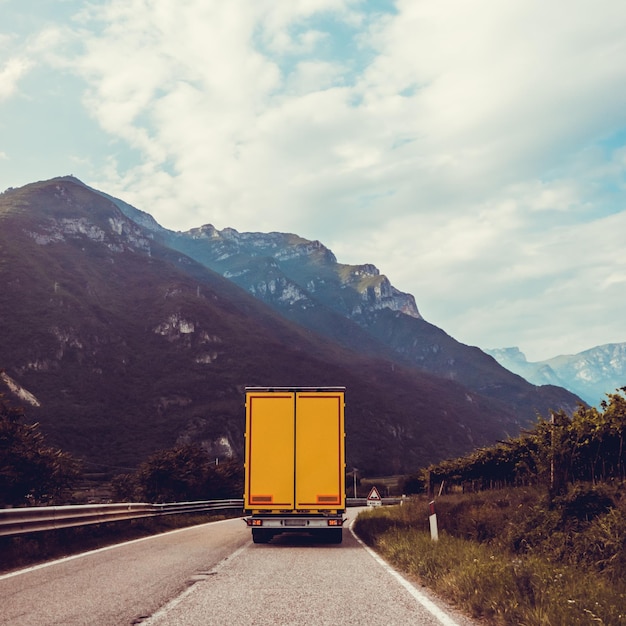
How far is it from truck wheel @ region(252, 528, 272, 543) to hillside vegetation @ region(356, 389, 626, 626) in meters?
2.62

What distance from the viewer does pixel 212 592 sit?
7723 mm

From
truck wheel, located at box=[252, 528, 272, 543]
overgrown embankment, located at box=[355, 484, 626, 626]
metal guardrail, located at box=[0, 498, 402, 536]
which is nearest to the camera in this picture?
overgrown embankment, located at box=[355, 484, 626, 626]

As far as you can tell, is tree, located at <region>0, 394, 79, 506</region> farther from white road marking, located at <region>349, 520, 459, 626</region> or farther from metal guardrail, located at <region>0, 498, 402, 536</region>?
white road marking, located at <region>349, 520, 459, 626</region>

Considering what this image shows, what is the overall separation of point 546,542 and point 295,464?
19.3ft

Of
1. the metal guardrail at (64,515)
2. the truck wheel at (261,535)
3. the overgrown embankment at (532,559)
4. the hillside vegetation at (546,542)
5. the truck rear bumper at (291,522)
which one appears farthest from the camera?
the truck wheel at (261,535)

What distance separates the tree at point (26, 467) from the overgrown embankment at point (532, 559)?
37.7ft

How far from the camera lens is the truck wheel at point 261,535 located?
592 inches

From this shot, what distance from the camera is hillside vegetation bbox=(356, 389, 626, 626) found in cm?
618

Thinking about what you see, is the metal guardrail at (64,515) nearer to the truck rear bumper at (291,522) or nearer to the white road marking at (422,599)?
the truck rear bumper at (291,522)

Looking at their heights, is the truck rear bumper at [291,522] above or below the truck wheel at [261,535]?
above

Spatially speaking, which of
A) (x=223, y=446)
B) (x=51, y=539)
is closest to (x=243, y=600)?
(x=51, y=539)

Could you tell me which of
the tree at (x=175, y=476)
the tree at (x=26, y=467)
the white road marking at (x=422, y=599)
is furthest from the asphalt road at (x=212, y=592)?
the tree at (x=175, y=476)

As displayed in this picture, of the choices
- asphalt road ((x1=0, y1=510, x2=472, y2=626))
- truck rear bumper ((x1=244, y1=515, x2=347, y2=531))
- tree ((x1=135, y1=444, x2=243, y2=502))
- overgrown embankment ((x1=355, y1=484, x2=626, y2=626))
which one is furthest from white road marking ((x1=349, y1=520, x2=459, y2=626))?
tree ((x1=135, y1=444, x2=243, y2=502))

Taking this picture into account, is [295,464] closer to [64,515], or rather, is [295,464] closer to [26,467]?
[64,515]
